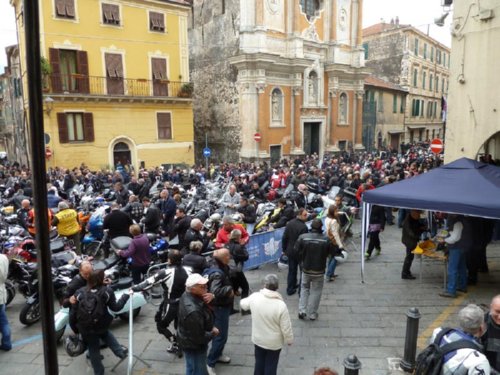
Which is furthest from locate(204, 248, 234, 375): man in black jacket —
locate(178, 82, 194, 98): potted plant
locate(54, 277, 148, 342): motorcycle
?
locate(178, 82, 194, 98): potted plant

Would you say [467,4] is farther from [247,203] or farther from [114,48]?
[114,48]

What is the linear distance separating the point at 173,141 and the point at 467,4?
18999mm

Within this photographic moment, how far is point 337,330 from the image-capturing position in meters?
5.82

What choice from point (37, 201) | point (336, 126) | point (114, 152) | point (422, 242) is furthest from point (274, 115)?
point (37, 201)

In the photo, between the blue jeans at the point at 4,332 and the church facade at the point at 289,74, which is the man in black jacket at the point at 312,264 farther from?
the church facade at the point at 289,74

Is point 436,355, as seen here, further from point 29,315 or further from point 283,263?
point 29,315

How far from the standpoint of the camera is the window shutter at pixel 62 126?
20.8m

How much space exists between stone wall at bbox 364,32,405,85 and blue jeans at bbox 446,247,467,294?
39285mm

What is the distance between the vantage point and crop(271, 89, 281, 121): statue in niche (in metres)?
27.8

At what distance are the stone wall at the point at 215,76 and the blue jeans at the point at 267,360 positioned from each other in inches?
937

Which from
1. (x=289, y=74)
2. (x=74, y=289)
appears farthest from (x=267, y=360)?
(x=289, y=74)

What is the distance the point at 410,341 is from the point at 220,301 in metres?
2.39

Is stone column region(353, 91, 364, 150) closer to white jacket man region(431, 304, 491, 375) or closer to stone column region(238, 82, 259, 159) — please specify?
stone column region(238, 82, 259, 159)

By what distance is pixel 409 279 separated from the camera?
774cm
